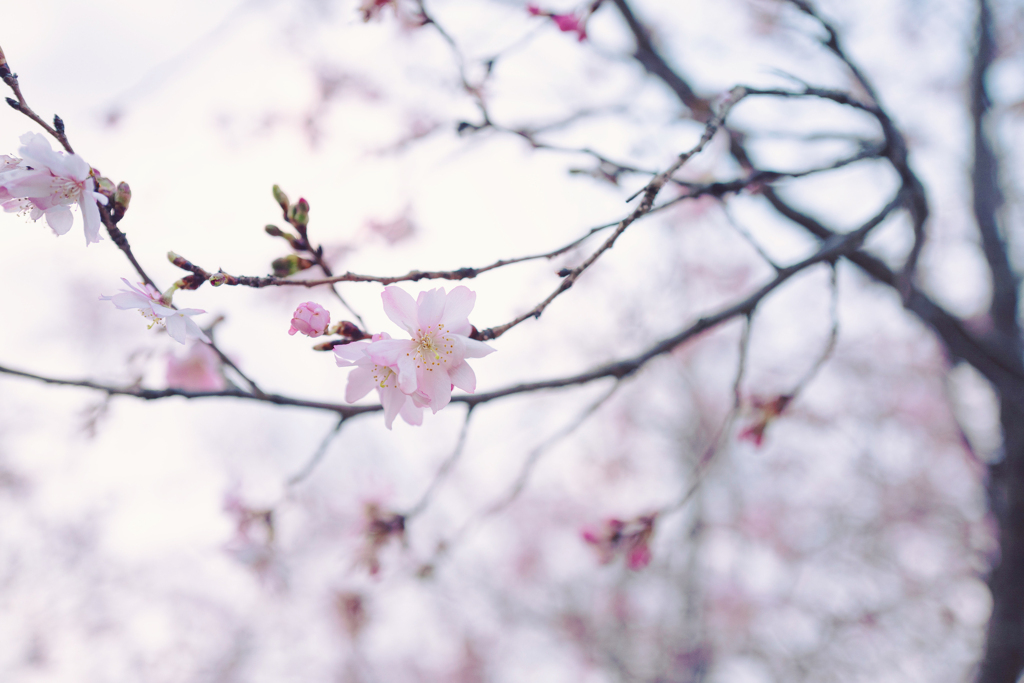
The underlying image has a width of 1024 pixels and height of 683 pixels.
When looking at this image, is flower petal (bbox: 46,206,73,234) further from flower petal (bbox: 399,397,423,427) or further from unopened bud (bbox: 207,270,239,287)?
flower petal (bbox: 399,397,423,427)

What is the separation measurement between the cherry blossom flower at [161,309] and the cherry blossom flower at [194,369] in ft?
2.90

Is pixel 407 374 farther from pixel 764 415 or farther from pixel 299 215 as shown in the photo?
pixel 764 415

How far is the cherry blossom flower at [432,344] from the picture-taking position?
76 cm

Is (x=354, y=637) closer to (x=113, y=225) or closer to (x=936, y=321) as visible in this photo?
(x=113, y=225)

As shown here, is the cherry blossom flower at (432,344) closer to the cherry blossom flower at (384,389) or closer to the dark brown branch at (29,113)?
the cherry blossom flower at (384,389)

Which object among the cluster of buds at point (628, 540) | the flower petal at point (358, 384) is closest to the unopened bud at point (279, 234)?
the flower petal at point (358, 384)

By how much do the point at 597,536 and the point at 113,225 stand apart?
4.50 ft

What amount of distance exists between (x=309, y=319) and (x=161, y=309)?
205mm

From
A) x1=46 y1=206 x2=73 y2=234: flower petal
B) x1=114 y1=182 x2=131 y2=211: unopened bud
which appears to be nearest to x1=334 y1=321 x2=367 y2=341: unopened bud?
x1=114 y1=182 x2=131 y2=211: unopened bud

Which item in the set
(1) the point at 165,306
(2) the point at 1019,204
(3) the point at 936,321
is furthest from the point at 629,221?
(2) the point at 1019,204

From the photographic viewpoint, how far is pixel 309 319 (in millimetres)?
795

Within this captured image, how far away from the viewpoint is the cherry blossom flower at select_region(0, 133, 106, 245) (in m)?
0.73

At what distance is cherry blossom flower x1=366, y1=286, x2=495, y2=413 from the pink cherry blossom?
0.10 m

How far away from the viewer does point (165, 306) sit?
789 mm
